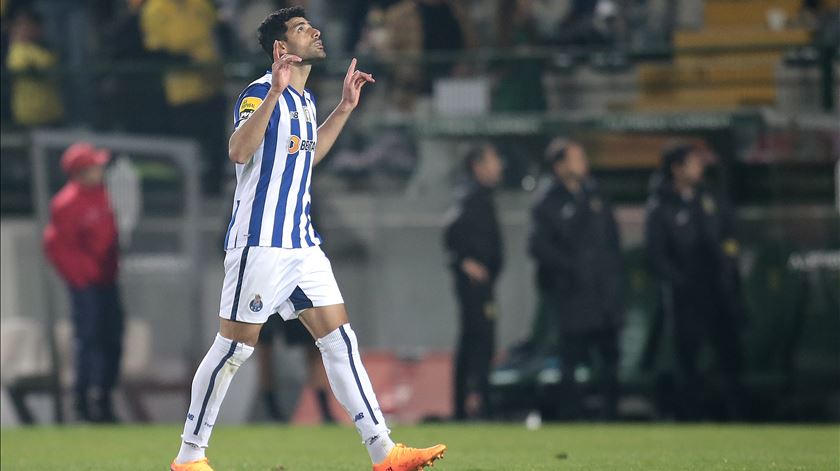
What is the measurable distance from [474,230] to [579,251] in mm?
901

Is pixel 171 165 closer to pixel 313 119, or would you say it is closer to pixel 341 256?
pixel 341 256

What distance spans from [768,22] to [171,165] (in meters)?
5.71

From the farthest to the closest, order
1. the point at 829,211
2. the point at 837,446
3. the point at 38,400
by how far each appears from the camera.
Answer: the point at 38,400, the point at 829,211, the point at 837,446

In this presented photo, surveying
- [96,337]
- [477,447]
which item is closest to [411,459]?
[477,447]

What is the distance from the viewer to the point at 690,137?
13703 mm

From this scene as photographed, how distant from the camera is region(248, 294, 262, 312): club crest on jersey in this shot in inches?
292

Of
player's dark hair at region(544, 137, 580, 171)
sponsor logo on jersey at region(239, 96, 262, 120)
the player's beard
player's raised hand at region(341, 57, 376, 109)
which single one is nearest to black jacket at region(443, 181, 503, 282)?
player's dark hair at region(544, 137, 580, 171)

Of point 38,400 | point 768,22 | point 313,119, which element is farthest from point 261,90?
point 768,22

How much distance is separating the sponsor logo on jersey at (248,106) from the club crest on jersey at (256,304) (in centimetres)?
82

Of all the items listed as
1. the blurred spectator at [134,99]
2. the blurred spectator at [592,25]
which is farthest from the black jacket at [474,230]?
the blurred spectator at [134,99]

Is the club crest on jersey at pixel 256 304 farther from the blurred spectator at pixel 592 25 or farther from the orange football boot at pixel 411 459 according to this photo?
the blurred spectator at pixel 592 25

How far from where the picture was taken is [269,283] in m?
7.42

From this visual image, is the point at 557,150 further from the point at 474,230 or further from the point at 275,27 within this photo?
the point at 275,27

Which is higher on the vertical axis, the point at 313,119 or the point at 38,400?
the point at 313,119
